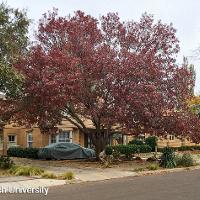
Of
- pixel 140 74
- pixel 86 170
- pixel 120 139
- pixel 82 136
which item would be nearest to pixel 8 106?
pixel 86 170

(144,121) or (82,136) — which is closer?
(144,121)

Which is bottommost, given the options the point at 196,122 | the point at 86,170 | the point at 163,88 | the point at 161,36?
the point at 86,170

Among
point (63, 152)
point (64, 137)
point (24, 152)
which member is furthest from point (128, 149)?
point (24, 152)

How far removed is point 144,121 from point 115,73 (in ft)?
9.30

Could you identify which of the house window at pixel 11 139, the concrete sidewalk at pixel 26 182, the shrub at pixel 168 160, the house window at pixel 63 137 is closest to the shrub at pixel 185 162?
the shrub at pixel 168 160

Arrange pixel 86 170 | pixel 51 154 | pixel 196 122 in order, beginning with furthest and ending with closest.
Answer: pixel 51 154 < pixel 196 122 < pixel 86 170

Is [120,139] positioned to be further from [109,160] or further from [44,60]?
[44,60]

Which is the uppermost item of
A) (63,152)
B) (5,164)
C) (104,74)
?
(104,74)

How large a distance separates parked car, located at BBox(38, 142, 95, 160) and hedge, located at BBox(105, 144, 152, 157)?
2.23 metres

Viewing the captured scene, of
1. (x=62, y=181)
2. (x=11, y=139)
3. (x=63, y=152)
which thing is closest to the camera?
(x=62, y=181)

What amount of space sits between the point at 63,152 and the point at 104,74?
8.62m

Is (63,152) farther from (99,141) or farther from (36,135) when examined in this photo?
(36,135)

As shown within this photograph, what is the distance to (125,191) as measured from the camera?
14844mm

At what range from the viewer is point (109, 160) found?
26.2m
